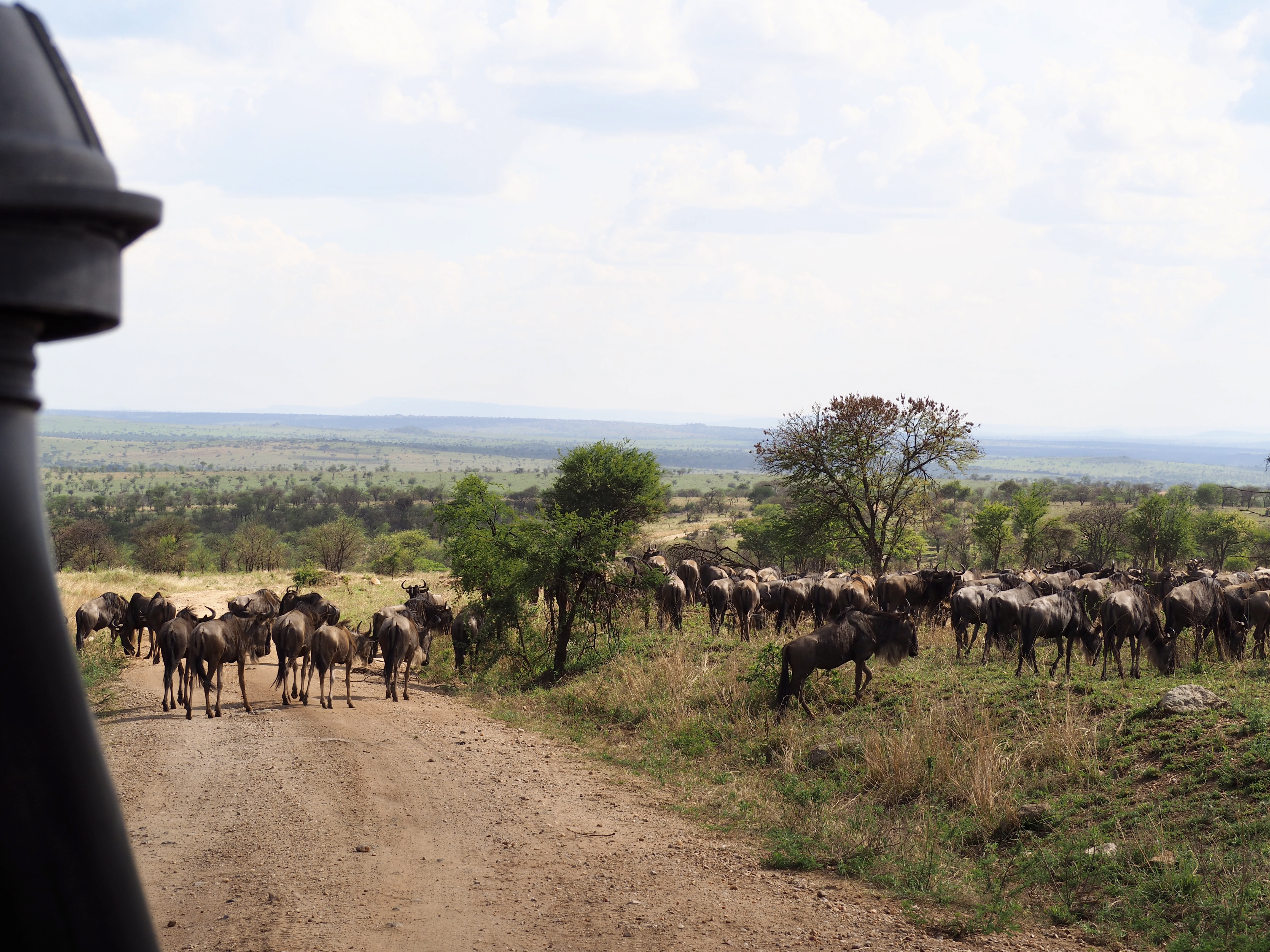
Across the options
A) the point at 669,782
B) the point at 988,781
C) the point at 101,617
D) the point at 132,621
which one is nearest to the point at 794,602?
the point at 669,782

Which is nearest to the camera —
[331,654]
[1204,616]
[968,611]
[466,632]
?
[331,654]

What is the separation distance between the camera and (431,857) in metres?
9.30

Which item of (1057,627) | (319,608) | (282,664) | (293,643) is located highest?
(1057,627)

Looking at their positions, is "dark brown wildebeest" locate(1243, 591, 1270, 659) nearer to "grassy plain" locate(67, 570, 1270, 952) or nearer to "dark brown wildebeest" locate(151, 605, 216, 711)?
"grassy plain" locate(67, 570, 1270, 952)

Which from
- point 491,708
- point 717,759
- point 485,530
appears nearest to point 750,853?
point 717,759

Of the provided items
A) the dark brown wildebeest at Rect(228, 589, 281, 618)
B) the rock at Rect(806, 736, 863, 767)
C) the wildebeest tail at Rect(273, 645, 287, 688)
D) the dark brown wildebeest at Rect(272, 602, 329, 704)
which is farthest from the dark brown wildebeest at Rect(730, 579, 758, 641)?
the dark brown wildebeest at Rect(228, 589, 281, 618)

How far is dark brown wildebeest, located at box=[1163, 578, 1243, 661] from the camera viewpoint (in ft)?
56.4

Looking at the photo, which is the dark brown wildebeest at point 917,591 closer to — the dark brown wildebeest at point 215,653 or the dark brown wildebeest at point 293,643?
the dark brown wildebeest at point 293,643

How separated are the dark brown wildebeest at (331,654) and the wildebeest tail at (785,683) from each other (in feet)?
25.0

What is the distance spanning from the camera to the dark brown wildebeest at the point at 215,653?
15.2m

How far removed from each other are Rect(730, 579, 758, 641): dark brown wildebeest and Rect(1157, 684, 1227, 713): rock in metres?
11.1

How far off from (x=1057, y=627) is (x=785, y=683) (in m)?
5.74

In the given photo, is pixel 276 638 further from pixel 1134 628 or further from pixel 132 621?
pixel 1134 628

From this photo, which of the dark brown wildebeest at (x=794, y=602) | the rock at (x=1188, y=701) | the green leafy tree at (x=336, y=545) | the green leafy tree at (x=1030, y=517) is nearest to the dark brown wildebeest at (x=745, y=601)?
the dark brown wildebeest at (x=794, y=602)
